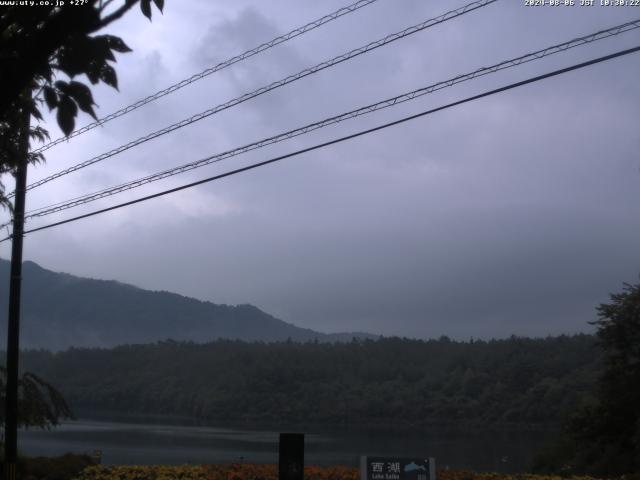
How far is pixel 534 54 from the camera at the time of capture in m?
10.0

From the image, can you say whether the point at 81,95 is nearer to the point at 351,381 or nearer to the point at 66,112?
the point at 66,112

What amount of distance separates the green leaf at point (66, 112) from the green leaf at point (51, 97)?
38 millimetres

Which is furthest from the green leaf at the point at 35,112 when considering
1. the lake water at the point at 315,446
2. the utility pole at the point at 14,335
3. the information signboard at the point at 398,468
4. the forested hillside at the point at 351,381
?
the forested hillside at the point at 351,381

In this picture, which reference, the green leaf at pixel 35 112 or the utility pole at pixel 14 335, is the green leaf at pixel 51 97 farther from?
the utility pole at pixel 14 335

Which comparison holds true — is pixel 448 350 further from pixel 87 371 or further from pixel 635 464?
pixel 87 371

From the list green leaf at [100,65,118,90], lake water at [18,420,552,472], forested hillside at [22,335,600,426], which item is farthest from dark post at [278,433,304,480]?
forested hillside at [22,335,600,426]

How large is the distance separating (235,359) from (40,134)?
133ft

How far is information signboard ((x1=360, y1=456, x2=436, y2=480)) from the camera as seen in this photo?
10.8 meters

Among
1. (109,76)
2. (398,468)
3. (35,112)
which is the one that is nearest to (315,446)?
(398,468)

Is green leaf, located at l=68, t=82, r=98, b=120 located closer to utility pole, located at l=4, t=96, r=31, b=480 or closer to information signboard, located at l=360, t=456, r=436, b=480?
information signboard, located at l=360, t=456, r=436, b=480

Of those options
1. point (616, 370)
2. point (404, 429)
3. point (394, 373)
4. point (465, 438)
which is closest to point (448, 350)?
point (394, 373)

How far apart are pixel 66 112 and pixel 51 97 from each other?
0.13m

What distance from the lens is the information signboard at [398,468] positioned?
10.8 metres

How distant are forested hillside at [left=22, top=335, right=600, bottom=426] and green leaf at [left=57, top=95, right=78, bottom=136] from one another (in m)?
22.7
